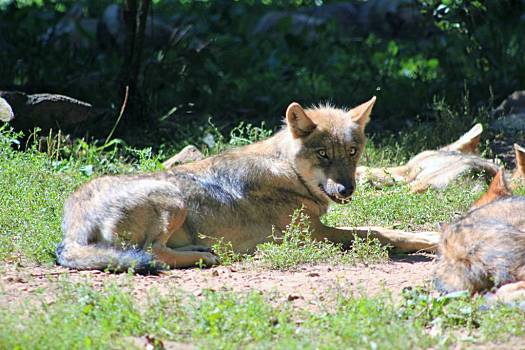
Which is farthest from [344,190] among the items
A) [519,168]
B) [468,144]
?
[468,144]

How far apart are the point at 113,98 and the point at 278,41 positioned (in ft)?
15.2

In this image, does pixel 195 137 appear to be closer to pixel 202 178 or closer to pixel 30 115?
pixel 30 115

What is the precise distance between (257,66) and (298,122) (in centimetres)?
740

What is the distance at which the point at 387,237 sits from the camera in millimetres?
7520

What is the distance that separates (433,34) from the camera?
1694 cm

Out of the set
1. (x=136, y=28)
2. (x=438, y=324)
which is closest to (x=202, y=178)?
(x=438, y=324)

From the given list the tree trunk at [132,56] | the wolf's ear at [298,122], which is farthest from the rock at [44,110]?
the wolf's ear at [298,122]

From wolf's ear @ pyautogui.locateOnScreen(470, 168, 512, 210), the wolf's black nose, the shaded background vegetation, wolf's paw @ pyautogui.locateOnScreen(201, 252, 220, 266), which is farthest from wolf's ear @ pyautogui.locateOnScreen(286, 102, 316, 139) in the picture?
the shaded background vegetation

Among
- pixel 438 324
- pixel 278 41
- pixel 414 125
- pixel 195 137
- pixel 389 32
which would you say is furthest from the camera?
pixel 389 32

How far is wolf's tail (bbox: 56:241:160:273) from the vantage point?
650 cm

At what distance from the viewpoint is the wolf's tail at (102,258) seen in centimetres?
650

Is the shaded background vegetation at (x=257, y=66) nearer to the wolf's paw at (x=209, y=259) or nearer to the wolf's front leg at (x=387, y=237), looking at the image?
the wolf's front leg at (x=387, y=237)

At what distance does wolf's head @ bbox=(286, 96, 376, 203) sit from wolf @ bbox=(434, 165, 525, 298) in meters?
1.50

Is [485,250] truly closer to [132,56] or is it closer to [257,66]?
[132,56]
